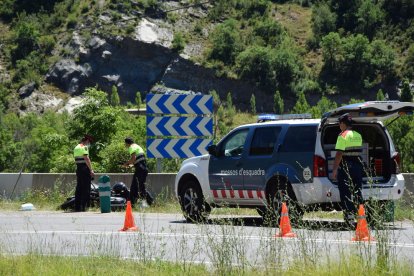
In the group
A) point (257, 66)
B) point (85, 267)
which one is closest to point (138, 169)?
point (85, 267)

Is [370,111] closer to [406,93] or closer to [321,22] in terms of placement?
[406,93]

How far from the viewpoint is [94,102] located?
60.0 meters

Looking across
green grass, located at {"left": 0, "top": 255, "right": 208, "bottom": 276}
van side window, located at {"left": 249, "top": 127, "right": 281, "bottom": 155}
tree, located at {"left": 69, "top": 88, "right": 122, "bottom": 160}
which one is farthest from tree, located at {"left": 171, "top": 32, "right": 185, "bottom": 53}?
green grass, located at {"left": 0, "top": 255, "right": 208, "bottom": 276}

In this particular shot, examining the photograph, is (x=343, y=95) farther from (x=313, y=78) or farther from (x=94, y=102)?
(x=94, y=102)

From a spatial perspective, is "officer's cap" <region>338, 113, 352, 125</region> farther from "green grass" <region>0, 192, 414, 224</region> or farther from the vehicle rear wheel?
the vehicle rear wheel

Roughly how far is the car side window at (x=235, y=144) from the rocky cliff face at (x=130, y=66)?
15988cm

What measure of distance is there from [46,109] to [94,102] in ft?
390

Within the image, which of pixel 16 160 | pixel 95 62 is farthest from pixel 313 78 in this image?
pixel 16 160

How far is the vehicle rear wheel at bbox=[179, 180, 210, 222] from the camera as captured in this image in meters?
17.6

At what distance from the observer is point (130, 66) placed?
592 ft

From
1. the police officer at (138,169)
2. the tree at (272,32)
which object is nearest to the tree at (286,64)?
the tree at (272,32)

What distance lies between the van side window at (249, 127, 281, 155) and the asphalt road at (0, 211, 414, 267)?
4.27 ft

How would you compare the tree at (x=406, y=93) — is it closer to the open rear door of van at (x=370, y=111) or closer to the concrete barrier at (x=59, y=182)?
the concrete barrier at (x=59, y=182)

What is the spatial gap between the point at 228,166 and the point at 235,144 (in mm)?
493
